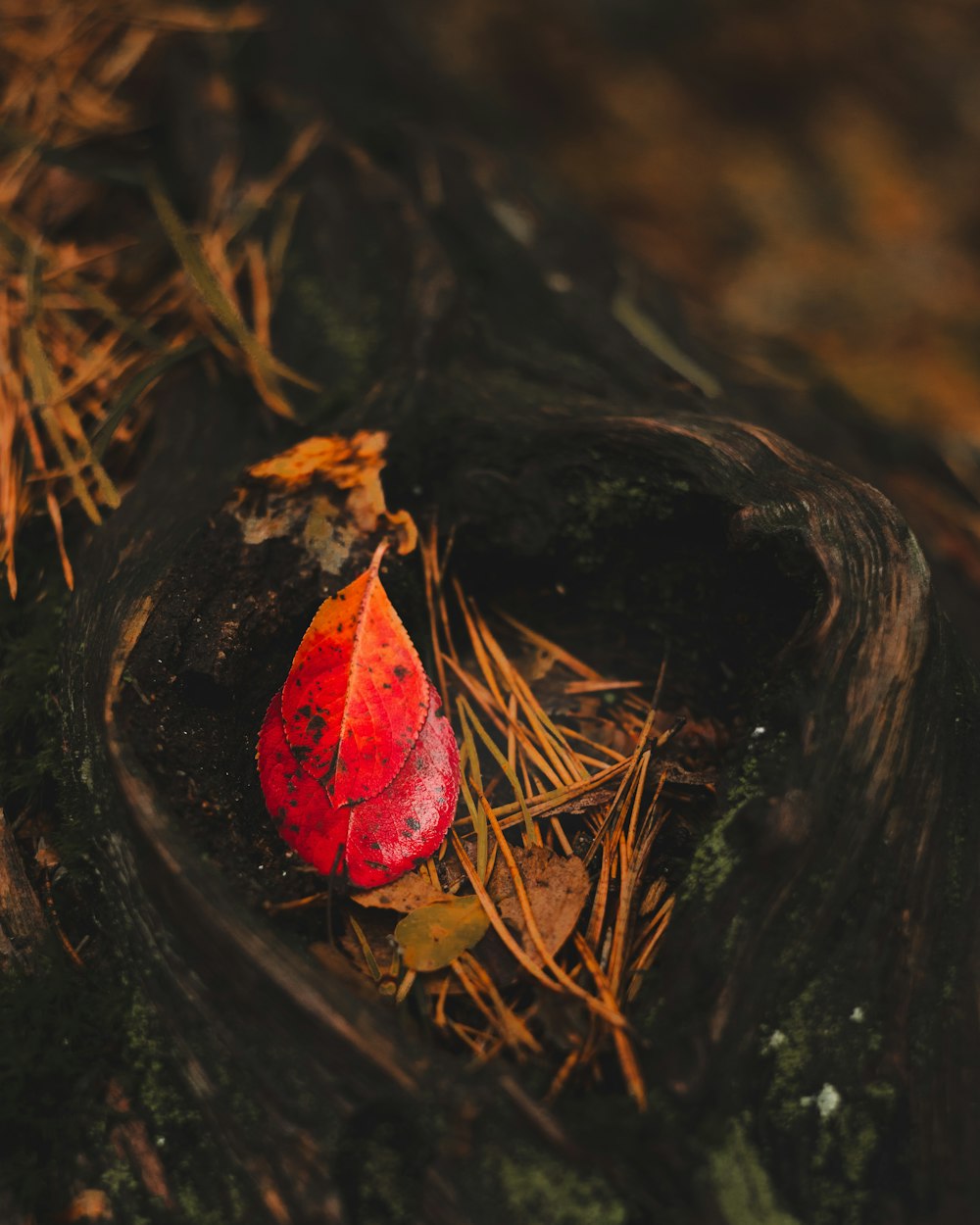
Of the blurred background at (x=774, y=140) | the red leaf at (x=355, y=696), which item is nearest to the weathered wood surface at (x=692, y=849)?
the red leaf at (x=355, y=696)

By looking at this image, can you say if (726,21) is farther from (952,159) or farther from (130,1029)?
(130,1029)

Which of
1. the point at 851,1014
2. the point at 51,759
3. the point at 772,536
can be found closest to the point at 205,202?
the point at 51,759

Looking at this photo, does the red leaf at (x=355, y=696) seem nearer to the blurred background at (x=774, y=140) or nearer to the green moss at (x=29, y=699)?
the green moss at (x=29, y=699)

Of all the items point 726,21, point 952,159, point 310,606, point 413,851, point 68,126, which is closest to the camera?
point 413,851

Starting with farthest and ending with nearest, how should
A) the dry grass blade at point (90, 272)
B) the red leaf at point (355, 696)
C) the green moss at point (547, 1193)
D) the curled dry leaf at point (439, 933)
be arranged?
the dry grass blade at point (90, 272) → the red leaf at point (355, 696) → the curled dry leaf at point (439, 933) → the green moss at point (547, 1193)

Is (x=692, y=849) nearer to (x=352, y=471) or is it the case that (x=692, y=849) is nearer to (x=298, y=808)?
(x=298, y=808)

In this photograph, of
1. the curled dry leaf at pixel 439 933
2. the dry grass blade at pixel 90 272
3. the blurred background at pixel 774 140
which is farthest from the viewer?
the blurred background at pixel 774 140

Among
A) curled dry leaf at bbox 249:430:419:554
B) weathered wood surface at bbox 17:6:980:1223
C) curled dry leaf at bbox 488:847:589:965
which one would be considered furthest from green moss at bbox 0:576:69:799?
curled dry leaf at bbox 488:847:589:965
